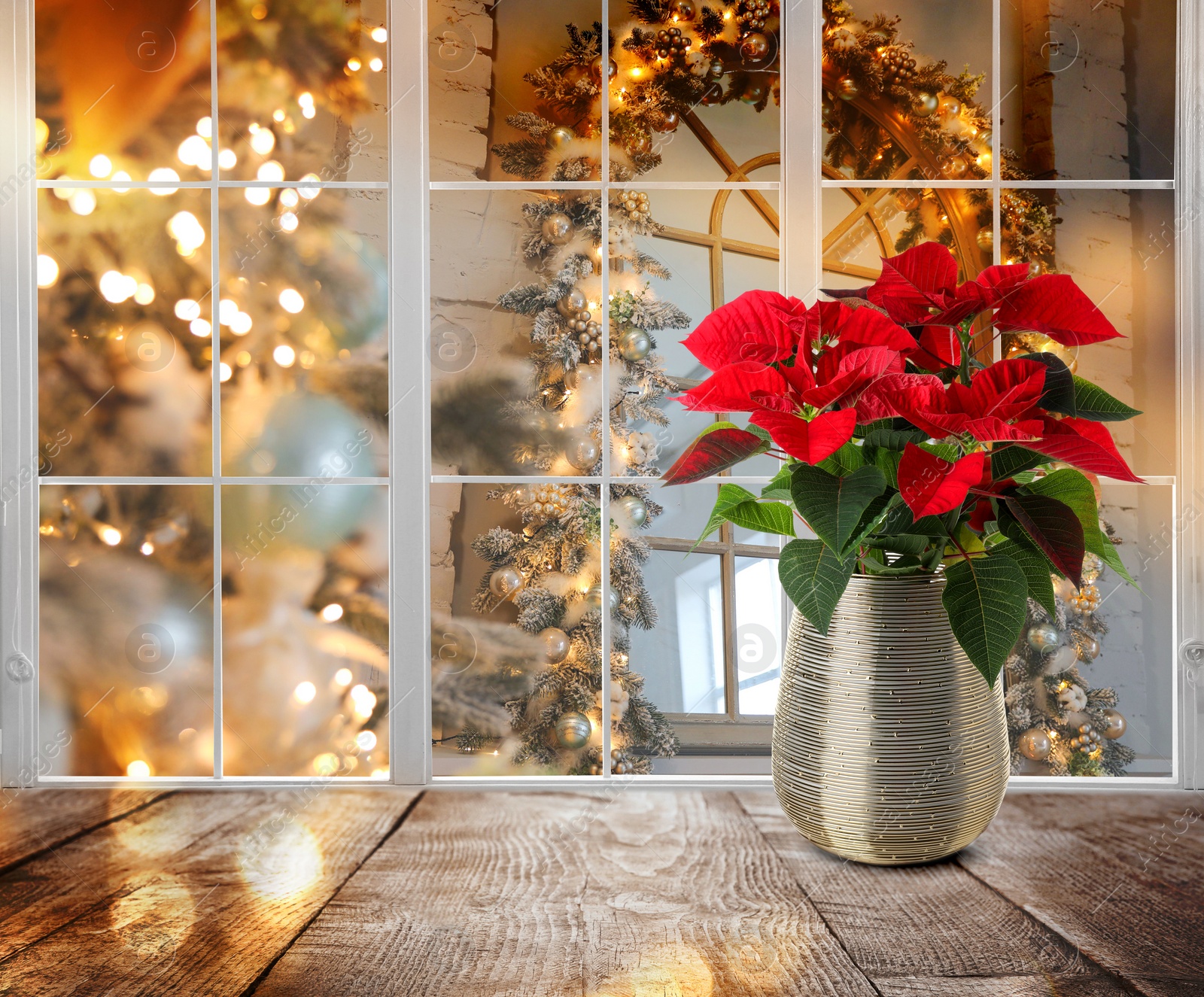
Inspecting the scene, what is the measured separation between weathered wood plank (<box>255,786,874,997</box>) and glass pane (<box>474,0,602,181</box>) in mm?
940

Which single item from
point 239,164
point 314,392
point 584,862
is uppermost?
point 239,164

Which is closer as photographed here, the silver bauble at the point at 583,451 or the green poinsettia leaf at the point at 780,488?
the green poinsettia leaf at the point at 780,488

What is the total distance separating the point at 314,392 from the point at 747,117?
792 millimetres

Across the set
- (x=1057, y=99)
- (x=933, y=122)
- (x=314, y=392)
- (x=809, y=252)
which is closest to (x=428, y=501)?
(x=314, y=392)

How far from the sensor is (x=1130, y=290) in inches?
43.6

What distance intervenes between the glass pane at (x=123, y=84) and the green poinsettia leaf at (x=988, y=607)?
1205 millimetres

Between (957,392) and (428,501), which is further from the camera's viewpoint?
(428,501)

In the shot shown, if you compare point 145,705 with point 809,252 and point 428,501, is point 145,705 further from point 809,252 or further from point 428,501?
point 809,252

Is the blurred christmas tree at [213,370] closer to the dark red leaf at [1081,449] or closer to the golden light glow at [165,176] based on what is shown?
the golden light glow at [165,176]

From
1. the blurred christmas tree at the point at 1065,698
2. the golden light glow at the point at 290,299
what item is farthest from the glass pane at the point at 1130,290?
the golden light glow at the point at 290,299

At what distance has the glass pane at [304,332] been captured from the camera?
3.62 feet

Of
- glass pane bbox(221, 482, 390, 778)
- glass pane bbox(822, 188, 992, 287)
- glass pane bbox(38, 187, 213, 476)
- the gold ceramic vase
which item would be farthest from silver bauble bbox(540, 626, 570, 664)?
glass pane bbox(822, 188, 992, 287)

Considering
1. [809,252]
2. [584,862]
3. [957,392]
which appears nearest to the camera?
[957,392]

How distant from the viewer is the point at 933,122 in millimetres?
1118
